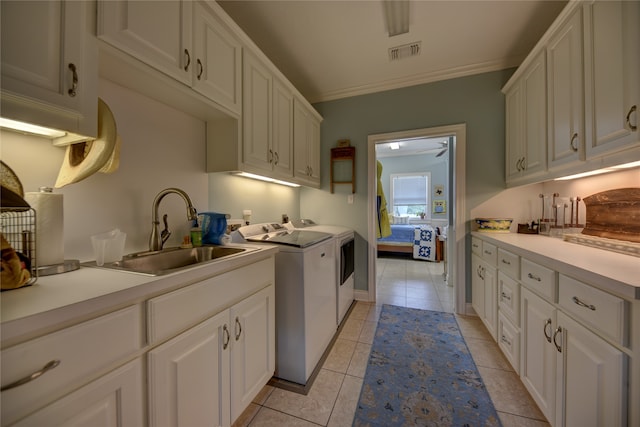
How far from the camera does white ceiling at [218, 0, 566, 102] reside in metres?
1.69

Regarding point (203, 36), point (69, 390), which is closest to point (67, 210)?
point (69, 390)

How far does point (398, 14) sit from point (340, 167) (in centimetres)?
157

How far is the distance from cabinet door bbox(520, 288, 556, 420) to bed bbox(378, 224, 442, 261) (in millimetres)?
3576

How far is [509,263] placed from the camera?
1581mm

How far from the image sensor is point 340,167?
297 cm

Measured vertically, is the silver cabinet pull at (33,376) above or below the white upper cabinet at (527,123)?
below

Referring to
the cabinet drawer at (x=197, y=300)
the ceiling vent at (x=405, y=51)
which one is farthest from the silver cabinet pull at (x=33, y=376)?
the ceiling vent at (x=405, y=51)

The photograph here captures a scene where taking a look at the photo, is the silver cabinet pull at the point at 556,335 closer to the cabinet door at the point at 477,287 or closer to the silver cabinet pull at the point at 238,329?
the cabinet door at the point at 477,287

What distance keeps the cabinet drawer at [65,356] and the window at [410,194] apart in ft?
21.3

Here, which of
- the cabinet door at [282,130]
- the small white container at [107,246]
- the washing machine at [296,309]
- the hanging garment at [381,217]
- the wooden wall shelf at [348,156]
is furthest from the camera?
the hanging garment at [381,217]

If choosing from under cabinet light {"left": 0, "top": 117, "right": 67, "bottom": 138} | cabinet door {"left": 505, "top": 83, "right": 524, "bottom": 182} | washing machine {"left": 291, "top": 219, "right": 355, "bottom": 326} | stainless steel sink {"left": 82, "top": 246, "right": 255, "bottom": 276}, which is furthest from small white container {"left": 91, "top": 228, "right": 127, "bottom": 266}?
cabinet door {"left": 505, "top": 83, "right": 524, "bottom": 182}

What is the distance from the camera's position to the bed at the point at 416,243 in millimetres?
4785

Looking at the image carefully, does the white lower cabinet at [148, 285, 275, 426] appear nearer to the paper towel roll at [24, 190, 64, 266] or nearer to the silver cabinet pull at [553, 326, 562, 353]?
the paper towel roll at [24, 190, 64, 266]

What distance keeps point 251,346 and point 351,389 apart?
2.47 feet
